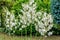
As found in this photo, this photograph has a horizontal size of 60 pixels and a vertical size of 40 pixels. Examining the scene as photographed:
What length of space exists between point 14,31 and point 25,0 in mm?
1101

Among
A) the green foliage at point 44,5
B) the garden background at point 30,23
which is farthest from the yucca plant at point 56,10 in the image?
the green foliage at point 44,5

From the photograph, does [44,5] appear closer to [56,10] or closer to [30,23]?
[56,10]

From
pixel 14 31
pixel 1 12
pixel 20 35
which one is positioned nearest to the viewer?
pixel 14 31

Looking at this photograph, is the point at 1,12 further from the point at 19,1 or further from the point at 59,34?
the point at 59,34

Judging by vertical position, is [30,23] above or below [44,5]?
below

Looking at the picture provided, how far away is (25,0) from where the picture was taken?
6.73m

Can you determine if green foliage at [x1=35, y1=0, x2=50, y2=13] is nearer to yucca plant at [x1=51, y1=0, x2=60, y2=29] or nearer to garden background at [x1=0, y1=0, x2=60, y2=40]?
garden background at [x1=0, y1=0, x2=60, y2=40]

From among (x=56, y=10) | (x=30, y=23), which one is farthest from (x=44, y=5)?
(x=30, y=23)

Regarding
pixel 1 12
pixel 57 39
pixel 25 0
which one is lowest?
pixel 57 39

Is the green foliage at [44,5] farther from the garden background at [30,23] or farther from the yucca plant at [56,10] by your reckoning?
the yucca plant at [56,10]

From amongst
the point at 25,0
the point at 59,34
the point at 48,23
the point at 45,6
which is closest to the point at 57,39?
the point at 59,34

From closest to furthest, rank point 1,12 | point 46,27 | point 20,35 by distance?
1. point 46,27
2. point 20,35
3. point 1,12

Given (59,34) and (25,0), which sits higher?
(25,0)

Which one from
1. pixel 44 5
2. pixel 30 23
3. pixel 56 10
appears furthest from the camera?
pixel 44 5
